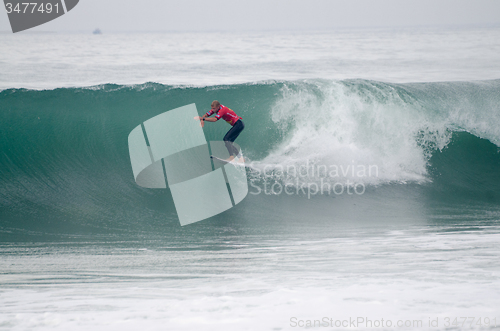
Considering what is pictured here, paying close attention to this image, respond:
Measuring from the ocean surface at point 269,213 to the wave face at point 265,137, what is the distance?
41 mm

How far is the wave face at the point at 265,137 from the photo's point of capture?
20.2ft

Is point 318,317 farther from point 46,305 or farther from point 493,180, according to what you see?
point 493,180

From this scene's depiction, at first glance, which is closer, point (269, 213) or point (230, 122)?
point (269, 213)

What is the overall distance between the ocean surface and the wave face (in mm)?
41

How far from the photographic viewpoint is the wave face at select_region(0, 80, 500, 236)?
6148mm

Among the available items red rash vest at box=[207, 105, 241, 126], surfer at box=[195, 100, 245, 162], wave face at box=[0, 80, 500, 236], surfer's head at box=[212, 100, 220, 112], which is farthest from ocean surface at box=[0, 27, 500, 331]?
surfer's head at box=[212, 100, 220, 112]

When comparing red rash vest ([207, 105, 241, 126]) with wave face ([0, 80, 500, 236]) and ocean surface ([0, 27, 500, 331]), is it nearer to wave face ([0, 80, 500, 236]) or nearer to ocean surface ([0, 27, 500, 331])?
ocean surface ([0, 27, 500, 331])

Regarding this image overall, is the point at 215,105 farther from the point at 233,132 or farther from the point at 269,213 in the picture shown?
the point at 269,213

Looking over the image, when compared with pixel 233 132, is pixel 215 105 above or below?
above

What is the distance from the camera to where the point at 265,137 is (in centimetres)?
807

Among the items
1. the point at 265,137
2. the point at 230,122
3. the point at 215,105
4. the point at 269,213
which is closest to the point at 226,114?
the point at 230,122

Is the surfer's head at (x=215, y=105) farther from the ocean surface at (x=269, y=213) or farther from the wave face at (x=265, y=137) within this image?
the wave face at (x=265, y=137)

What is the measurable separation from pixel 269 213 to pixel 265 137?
9.18ft

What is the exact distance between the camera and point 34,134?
7984mm
